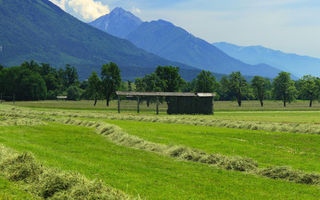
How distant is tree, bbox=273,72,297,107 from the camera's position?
429ft

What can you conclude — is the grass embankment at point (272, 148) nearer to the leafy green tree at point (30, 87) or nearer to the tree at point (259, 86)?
the tree at point (259, 86)

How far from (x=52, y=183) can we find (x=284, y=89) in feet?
425

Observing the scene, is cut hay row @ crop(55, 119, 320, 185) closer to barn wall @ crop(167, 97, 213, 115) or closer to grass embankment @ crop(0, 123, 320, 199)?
grass embankment @ crop(0, 123, 320, 199)

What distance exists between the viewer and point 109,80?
113 meters

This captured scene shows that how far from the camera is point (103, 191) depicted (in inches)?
440

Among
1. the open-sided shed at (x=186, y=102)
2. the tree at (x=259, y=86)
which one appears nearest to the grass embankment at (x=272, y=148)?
the open-sided shed at (x=186, y=102)

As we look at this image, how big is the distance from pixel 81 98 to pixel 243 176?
189435mm

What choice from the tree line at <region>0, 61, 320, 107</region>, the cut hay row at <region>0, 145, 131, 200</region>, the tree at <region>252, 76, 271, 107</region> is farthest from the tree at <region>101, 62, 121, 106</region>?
the cut hay row at <region>0, 145, 131, 200</region>

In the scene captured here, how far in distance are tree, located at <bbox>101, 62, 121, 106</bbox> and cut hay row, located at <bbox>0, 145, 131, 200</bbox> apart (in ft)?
323

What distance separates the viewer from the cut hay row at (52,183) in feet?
36.1

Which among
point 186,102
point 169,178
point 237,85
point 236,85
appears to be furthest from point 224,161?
point 236,85

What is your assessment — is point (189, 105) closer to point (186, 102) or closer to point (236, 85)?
point (186, 102)

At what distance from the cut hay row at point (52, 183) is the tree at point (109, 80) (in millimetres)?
98499

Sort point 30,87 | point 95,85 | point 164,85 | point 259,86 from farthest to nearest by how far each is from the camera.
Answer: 1. point 30,87
2. point 259,86
3. point 164,85
4. point 95,85
